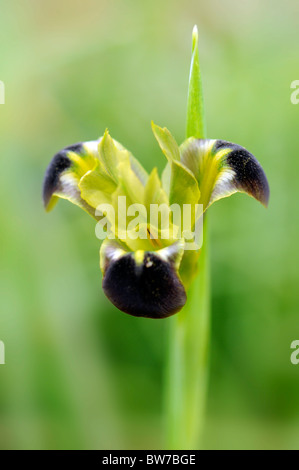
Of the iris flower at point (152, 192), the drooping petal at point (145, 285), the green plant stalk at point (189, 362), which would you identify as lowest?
the green plant stalk at point (189, 362)

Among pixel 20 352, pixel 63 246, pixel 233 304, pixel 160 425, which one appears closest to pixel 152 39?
pixel 63 246

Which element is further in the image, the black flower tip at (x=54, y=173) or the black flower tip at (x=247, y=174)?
the black flower tip at (x=54, y=173)

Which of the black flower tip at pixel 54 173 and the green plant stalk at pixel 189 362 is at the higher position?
the black flower tip at pixel 54 173

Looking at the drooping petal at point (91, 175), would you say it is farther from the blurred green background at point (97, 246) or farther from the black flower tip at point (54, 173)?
the blurred green background at point (97, 246)

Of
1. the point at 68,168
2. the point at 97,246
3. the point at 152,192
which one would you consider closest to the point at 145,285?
the point at 152,192

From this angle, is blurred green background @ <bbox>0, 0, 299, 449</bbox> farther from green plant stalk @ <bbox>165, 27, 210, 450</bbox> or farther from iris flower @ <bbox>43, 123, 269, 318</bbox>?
iris flower @ <bbox>43, 123, 269, 318</bbox>

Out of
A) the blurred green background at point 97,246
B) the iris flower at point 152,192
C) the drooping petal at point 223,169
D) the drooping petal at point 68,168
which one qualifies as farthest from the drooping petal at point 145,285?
the blurred green background at point 97,246

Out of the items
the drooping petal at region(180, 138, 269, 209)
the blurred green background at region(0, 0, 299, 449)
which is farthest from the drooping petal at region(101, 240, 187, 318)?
the blurred green background at region(0, 0, 299, 449)
